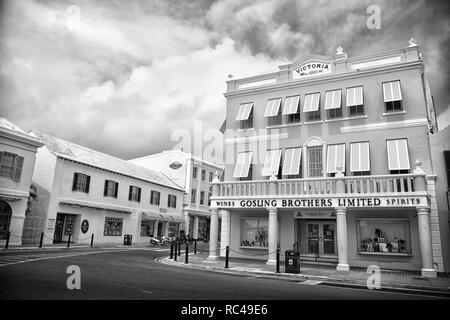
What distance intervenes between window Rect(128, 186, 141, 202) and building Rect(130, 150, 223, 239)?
9375 millimetres

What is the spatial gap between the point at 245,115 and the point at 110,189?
17.7 m

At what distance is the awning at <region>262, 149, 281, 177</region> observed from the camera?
1978 centimetres

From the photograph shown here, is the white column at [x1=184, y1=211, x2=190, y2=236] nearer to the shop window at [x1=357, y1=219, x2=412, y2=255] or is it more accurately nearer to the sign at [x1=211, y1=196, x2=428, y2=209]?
the sign at [x1=211, y1=196, x2=428, y2=209]

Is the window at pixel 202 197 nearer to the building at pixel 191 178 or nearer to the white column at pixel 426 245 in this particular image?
the building at pixel 191 178

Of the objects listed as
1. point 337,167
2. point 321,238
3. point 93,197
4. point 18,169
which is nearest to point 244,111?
point 337,167

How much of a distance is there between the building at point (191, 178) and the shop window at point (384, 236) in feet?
95.1

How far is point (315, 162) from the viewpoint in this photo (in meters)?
19.4

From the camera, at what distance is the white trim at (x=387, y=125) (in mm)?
17219

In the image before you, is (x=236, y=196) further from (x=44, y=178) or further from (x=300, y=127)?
(x=44, y=178)

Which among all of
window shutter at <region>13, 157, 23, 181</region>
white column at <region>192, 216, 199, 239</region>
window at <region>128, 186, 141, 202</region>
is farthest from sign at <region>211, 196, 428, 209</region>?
white column at <region>192, 216, 199, 239</region>

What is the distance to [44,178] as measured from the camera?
1069 inches

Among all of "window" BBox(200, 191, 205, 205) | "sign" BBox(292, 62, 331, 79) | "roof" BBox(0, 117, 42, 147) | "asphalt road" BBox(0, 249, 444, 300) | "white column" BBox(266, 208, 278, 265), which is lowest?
"asphalt road" BBox(0, 249, 444, 300)

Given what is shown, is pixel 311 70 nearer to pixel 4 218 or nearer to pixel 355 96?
pixel 355 96
